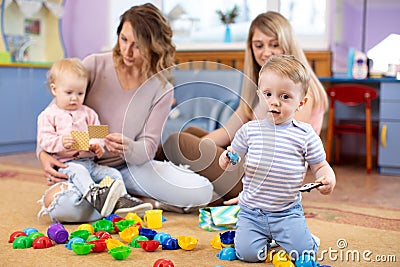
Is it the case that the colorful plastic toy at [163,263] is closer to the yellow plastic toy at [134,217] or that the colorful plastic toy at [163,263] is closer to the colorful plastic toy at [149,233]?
the colorful plastic toy at [149,233]

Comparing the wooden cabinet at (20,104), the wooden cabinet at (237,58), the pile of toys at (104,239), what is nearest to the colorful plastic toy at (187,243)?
the pile of toys at (104,239)

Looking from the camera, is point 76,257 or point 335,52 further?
point 335,52

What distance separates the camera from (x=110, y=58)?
7.17 feet

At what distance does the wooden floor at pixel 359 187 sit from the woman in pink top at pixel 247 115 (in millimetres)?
612

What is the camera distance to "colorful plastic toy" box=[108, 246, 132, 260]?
1.47m

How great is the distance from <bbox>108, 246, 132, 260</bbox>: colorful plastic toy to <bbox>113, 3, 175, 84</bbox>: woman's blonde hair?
0.79 meters

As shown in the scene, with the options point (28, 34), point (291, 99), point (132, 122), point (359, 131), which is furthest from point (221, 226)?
point (28, 34)

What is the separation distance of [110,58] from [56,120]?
368mm

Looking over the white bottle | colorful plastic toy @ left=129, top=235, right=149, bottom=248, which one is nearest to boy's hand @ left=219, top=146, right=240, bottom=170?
colorful plastic toy @ left=129, top=235, right=149, bottom=248

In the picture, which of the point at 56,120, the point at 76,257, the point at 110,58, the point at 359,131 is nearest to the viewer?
the point at 76,257

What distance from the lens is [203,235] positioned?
177 centimetres

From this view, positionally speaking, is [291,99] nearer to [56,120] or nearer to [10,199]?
[56,120]

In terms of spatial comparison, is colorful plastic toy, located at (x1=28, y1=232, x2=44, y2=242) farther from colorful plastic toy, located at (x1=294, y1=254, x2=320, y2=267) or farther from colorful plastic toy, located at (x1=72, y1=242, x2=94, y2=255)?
colorful plastic toy, located at (x1=294, y1=254, x2=320, y2=267)

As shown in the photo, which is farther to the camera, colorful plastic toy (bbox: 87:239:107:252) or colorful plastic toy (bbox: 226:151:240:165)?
colorful plastic toy (bbox: 87:239:107:252)
